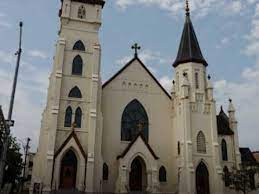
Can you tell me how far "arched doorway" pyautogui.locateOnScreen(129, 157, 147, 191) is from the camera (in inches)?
1342

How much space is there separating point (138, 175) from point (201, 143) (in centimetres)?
779

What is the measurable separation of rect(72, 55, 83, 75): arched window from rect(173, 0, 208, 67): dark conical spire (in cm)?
1186

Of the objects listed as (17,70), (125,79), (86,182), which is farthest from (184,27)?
(17,70)

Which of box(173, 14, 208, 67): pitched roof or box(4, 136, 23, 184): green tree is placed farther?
box(173, 14, 208, 67): pitched roof

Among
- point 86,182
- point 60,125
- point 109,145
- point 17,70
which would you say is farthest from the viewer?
point 109,145

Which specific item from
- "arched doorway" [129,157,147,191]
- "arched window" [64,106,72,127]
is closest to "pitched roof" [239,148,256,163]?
"arched doorway" [129,157,147,191]

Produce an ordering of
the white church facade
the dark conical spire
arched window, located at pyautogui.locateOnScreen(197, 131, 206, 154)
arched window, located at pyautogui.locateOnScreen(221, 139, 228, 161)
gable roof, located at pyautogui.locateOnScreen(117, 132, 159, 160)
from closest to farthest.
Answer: the white church facade
gable roof, located at pyautogui.locateOnScreen(117, 132, 159, 160)
arched window, located at pyautogui.locateOnScreen(197, 131, 206, 154)
arched window, located at pyautogui.locateOnScreen(221, 139, 228, 161)
the dark conical spire

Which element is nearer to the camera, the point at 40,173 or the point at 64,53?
the point at 40,173

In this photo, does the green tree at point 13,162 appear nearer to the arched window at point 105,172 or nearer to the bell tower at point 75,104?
the bell tower at point 75,104

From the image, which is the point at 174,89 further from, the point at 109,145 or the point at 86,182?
the point at 86,182

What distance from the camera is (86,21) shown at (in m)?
37.9

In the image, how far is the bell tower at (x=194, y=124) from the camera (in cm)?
3428

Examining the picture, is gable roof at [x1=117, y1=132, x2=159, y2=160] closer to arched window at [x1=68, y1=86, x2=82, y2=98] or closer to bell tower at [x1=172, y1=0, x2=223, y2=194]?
bell tower at [x1=172, y1=0, x2=223, y2=194]

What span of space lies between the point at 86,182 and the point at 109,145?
544cm
